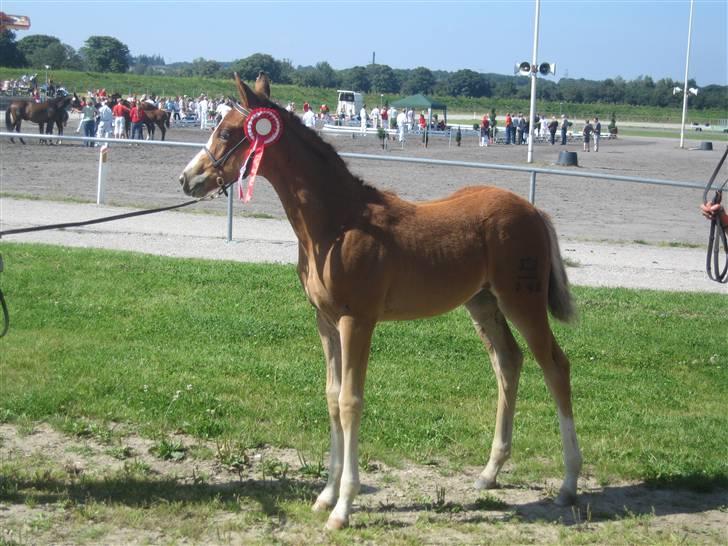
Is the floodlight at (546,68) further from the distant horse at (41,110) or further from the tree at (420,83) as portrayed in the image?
the tree at (420,83)

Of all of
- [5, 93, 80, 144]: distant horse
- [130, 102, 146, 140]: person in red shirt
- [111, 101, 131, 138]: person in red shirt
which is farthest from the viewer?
[130, 102, 146, 140]: person in red shirt

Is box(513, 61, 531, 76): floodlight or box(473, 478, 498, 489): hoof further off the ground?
box(513, 61, 531, 76): floodlight

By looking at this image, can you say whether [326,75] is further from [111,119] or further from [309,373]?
[309,373]

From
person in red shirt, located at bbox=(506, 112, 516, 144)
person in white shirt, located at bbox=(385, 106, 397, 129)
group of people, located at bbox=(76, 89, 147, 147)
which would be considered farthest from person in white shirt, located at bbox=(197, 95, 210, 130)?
person in red shirt, located at bbox=(506, 112, 516, 144)

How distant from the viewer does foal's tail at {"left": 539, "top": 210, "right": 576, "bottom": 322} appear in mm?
6266

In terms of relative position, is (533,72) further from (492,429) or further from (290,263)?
(492,429)

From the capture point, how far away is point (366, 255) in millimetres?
5555

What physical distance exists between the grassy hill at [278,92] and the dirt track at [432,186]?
3451 centimetres

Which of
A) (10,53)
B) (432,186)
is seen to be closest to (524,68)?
(432,186)

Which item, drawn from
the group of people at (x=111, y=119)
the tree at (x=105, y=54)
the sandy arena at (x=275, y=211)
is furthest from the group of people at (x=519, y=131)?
the tree at (x=105, y=54)

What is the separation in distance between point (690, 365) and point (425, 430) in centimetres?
343

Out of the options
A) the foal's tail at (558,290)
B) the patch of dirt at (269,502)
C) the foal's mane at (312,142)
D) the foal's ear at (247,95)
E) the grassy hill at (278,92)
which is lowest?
the patch of dirt at (269,502)

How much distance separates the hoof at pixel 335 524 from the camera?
5402 mm

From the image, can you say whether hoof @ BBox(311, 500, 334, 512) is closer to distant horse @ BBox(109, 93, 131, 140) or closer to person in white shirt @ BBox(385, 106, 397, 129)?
distant horse @ BBox(109, 93, 131, 140)
